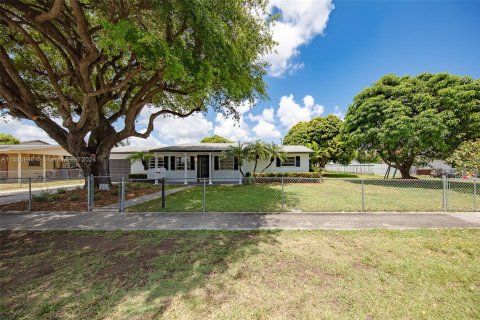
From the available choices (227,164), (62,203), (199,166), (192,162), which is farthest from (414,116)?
(62,203)

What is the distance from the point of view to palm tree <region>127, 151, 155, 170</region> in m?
20.3

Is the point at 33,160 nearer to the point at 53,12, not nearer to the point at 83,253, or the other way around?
the point at 53,12

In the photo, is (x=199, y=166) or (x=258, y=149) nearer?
(x=258, y=149)

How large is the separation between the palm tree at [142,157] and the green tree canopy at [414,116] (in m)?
18.4

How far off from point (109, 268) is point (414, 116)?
21011mm

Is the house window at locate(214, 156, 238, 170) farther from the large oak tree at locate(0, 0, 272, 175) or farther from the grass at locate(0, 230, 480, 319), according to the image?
the grass at locate(0, 230, 480, 319)

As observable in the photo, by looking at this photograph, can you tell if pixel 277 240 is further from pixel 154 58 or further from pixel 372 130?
pixel 372 130

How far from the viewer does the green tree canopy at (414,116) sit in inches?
620

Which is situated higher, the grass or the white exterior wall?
the white exterior wall

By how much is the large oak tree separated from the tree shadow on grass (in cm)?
483

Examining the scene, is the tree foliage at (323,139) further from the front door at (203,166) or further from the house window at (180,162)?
the house window at (180,162)

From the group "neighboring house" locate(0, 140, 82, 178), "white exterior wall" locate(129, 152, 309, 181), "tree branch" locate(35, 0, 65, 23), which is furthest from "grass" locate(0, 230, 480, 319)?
"neighboring house" locate(0, 140, 82, 178)

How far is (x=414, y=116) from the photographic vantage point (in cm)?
1698

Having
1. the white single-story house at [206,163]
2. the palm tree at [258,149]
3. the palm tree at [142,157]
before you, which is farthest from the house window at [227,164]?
the palm tree at [142,157]
